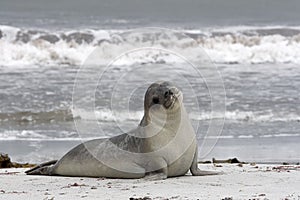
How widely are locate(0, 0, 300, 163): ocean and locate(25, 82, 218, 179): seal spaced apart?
82cm

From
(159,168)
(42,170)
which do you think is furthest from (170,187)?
(42,170)

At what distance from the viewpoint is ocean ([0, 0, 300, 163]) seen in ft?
36.8

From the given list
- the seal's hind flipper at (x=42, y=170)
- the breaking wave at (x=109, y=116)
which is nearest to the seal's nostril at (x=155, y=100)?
the seal's hind flipper at (x=42, y=170)

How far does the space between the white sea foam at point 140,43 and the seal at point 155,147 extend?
44.0 ft

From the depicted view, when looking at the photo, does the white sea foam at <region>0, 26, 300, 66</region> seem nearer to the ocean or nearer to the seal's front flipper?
the ocean

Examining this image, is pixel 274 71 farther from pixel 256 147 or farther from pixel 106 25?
pixel 106 25

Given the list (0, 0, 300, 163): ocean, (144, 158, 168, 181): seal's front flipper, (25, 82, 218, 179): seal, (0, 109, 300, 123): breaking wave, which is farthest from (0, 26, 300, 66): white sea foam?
(144, 158, 168, 181): seal's front flipper

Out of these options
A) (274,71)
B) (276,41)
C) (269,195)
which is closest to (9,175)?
(269,195)

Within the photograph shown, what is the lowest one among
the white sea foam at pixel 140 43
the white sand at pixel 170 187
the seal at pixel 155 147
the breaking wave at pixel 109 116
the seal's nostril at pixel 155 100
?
the white sand at pixel 170 187

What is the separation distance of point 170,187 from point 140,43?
54.9 feet

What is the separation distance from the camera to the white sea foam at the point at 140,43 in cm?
2258

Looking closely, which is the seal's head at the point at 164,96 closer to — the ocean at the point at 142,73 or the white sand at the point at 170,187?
the white sand at the point at 170,187

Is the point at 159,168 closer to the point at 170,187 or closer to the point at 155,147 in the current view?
the point at 155,147

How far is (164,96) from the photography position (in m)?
6.55
